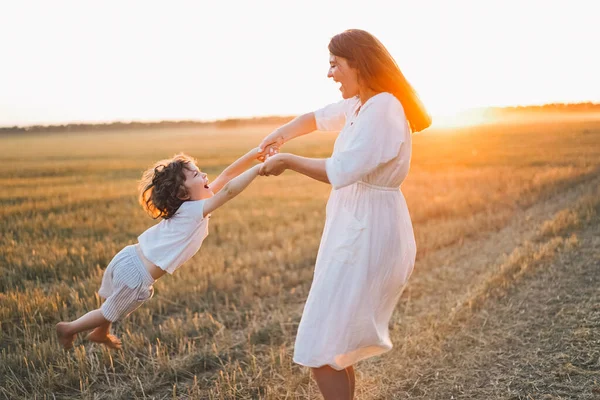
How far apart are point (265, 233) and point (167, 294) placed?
372 centimetres

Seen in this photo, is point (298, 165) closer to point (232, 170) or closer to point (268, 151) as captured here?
point (268, 151)

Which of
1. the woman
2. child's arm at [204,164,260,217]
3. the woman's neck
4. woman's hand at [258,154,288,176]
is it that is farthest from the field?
the woman's neck

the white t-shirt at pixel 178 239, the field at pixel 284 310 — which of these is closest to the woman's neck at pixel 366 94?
the white t-shirt at pixel 178 239

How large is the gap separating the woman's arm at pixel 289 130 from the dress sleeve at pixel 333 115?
11 cm

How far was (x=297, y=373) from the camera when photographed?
174 inches

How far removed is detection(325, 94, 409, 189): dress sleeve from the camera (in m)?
2.68

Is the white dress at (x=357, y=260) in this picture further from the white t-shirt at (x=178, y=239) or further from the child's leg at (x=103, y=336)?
the child's leg at (x=103, y=336)

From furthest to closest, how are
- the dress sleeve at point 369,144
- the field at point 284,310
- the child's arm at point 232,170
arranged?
the field at point 284,310
the child's arm at point 232,170
the dress sleeve at point 369,144

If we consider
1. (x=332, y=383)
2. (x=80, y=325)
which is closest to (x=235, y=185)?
(x=332, y=383)

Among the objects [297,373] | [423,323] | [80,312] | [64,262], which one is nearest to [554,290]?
[423,323]

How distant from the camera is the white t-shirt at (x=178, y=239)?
3.61m

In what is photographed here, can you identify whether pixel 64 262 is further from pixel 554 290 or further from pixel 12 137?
pixel 12 137

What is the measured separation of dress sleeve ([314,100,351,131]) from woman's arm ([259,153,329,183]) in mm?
700

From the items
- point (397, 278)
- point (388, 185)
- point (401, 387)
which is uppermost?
point (388, 185)
